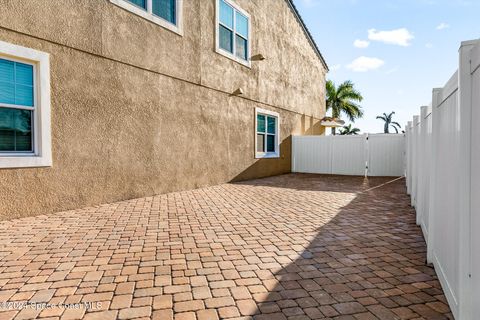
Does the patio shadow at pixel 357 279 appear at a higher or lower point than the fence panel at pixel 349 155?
lower

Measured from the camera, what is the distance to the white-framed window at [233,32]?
1028cm

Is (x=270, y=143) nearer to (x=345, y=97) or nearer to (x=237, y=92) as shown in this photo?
(x=237, y=92)

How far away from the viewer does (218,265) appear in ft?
11.5

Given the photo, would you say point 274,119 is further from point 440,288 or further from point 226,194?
point 440,288

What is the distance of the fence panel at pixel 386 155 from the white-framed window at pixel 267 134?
442cm

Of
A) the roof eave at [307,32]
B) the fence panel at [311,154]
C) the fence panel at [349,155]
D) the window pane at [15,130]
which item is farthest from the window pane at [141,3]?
the fence panel at [349,155]

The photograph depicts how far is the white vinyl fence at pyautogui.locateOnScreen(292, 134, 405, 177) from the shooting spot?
1380 cm

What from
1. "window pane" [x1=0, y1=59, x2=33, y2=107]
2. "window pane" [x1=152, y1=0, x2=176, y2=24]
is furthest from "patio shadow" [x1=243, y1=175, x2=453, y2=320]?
"window pane" [x1=152, y1=0, x2=176, y2=24]

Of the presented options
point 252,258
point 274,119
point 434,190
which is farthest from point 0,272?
point 274,119

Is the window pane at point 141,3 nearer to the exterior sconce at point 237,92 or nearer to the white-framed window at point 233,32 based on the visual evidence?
the white-framed window at point 233,32

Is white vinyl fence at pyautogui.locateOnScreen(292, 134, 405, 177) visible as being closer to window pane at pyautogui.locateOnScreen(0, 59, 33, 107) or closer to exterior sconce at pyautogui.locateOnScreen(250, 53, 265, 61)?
exterior sconce at pyautogui.locateOnScreen(250, 53, 265, 61)

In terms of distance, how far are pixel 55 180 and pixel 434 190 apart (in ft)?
20.7

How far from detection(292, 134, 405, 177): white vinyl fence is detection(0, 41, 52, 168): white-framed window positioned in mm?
11783

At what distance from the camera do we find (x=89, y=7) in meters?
6.28
